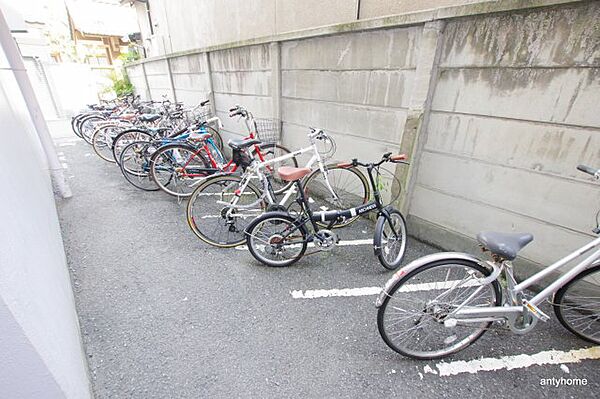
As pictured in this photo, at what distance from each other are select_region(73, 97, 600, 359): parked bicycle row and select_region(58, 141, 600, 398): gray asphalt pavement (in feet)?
0.63

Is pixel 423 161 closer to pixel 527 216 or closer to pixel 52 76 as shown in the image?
pixel 527 216

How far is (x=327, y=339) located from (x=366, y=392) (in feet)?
1.51

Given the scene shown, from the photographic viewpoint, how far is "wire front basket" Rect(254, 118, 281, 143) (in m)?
4.78

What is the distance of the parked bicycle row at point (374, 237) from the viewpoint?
1769 millimetres

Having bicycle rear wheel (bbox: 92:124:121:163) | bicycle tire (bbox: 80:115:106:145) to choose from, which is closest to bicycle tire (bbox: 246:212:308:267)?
bicycle rear wheel (bbox: 92:124:121:163)

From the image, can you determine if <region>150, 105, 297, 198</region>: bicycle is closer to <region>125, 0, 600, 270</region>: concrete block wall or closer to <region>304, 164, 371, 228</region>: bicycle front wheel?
<region>304, 164, 371, 228</region>: bicycle front wheel

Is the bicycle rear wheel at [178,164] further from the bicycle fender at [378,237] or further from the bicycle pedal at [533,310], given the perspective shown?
the bicycle pedal at [533,310]

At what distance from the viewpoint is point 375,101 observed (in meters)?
3.25

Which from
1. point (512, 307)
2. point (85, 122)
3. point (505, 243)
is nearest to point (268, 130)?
point (505, 243)

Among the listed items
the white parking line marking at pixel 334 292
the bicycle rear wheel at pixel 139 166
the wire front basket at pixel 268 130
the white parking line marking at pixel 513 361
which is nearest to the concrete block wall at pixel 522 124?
the white parking line marking at pixel 513 361

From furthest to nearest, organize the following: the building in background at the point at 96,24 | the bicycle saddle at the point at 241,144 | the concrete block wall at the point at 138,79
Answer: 1. the building in background at the point at 96,24
2. the concrete block wall at the point at 138,79
3. the bicycle saddle at the point at 241,144

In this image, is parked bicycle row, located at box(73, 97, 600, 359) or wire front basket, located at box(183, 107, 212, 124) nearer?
parked bicycle row, located at box(73, 97, 600, 359)

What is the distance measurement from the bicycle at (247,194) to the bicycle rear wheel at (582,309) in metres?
1.95

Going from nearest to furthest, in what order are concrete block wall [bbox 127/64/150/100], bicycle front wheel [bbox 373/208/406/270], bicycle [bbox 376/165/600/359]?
1. bicycle [bbox 376/165/600/359]
2. bicycle front wheel [bbox 373/208/406/270]
3. concrete block wall [bbox 127/64/150/100]
